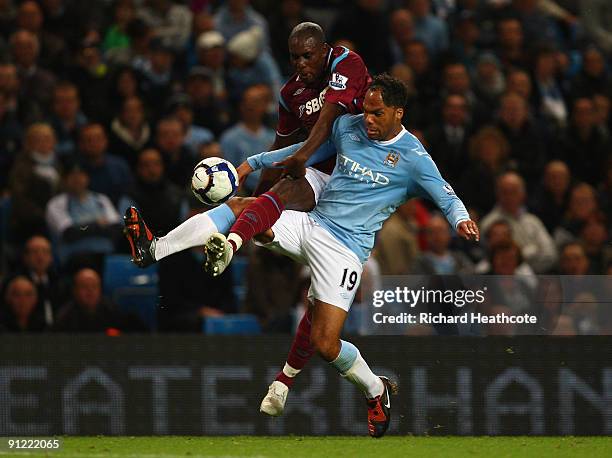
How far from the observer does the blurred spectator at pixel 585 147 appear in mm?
14219

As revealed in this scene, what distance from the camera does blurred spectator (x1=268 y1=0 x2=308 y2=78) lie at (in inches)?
589

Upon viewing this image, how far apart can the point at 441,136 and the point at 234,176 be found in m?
5.15

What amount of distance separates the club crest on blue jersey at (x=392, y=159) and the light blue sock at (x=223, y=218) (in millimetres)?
1031

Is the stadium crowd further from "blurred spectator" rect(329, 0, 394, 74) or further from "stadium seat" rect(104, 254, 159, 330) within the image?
"stadium seat" rect(104, 254, 159, 330)

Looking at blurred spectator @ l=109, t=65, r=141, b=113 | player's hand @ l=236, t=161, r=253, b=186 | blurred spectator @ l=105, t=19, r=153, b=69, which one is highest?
blurred spectator @ l=105, t=19, r=153, b=69

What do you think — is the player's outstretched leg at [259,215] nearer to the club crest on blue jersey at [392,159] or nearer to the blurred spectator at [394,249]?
the club crest on blue jersey at [392,159]

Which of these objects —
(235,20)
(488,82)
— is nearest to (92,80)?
(235,20)

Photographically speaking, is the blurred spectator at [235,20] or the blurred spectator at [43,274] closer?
the blurred spectator at [43,274]

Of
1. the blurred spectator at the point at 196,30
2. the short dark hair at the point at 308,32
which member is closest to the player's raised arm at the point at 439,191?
the short dark hair at the point at 308,32

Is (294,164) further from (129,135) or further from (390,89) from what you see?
(129,135)

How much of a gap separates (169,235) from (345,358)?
139cm

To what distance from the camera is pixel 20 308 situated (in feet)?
36.6

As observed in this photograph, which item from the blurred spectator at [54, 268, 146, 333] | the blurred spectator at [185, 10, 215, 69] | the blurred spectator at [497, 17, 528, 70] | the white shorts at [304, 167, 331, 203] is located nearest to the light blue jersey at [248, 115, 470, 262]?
the white shorts at [304, 167, 331, 203]

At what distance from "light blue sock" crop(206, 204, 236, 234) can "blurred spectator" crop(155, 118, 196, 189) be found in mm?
4047
